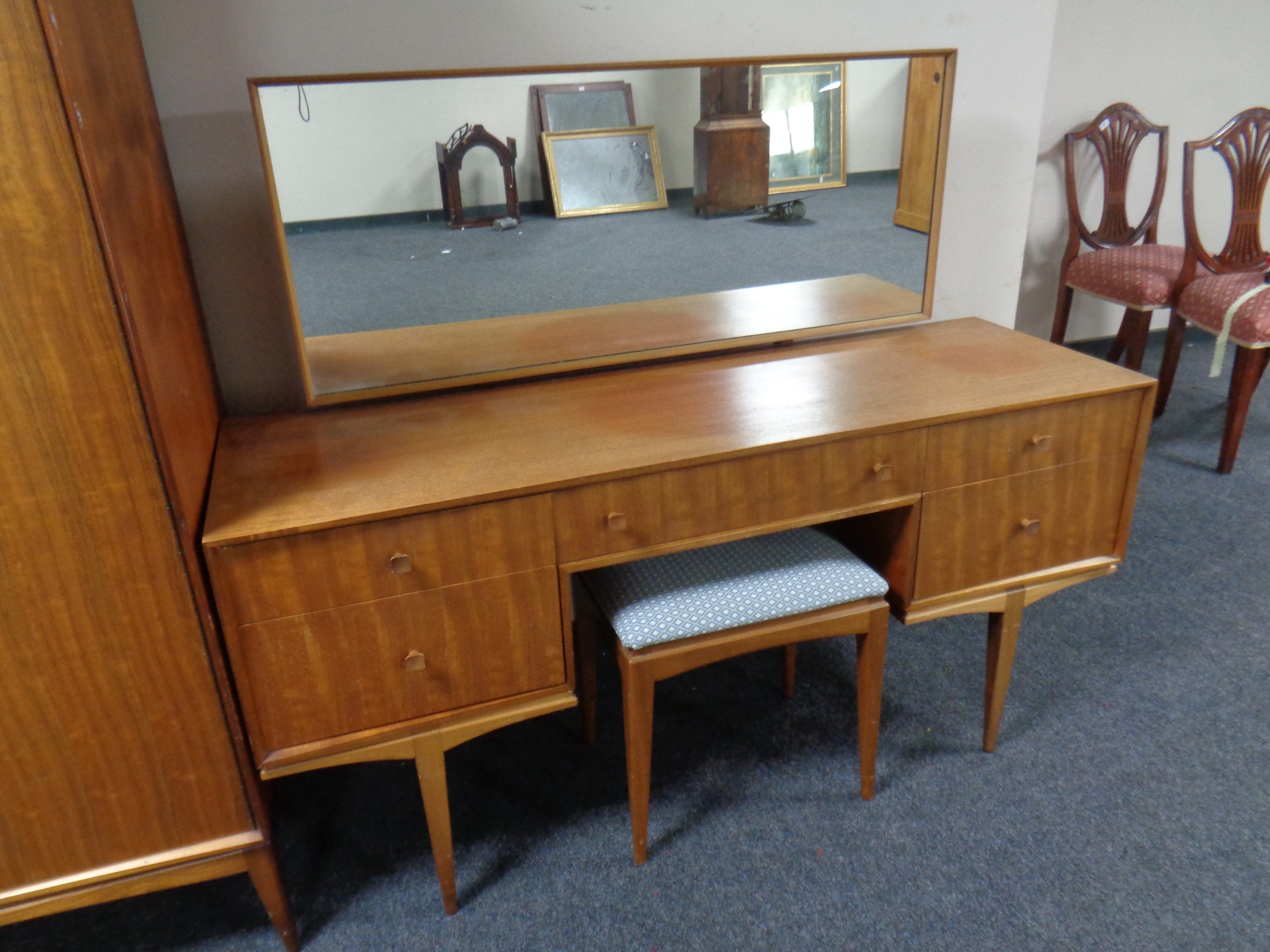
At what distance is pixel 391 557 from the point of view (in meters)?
1.03

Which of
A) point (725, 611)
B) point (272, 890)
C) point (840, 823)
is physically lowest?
point (840, 823)

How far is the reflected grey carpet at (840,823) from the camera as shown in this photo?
1221 mm

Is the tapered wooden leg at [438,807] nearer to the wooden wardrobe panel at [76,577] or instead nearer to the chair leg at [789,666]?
the wooden wardrobe panel at [76,577]

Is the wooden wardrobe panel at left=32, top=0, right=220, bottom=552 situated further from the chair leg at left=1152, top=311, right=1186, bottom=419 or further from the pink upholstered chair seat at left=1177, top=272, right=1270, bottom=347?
the chair leg at left=1152, top=311, right=1186, bottom=419

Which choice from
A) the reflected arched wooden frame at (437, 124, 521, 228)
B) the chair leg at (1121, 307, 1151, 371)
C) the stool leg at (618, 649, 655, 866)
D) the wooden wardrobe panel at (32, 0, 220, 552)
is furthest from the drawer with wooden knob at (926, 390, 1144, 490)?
the chair leg at (1121, 307, 1151, 371)

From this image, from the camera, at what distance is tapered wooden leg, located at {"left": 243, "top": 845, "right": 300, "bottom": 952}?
3.71 ft

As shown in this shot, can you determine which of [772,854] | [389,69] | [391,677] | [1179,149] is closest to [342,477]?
[391,677]

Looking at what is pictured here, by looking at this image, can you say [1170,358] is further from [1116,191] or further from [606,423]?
[606,423]

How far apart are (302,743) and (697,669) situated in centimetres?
83

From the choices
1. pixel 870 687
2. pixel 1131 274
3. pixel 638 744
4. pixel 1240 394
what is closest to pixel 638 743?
pixel 638 744

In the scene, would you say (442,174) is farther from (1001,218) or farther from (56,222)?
(1001,218)

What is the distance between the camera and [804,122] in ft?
4.64

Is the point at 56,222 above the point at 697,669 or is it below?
above

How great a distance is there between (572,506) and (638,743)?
1.25ft
